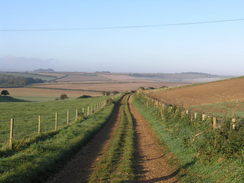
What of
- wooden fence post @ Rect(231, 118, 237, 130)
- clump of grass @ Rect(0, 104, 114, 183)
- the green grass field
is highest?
wooden fence post @ Rect(231, 118, 237, 130)

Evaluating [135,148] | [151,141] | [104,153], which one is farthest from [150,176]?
[151,141]

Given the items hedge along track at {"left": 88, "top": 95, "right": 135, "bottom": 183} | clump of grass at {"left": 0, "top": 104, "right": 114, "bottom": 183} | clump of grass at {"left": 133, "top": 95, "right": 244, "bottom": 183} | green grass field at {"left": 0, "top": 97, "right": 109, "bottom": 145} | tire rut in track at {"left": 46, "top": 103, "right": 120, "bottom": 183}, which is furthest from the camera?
green grass field at {"left": 0, "top": 97, "right": 109, "bottom": 145}

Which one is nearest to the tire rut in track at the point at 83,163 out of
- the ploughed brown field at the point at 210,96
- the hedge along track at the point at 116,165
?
the hedge along track at the point at 116,165

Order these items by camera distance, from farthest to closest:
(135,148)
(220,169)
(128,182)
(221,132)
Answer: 1. (135,148)
2. (221,132)
3. (220,169)
4. (128,182)

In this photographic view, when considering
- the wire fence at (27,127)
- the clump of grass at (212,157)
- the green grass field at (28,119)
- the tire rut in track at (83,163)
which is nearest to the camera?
the clump of grass at (212,157)

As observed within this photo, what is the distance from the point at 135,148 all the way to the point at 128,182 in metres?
6.48

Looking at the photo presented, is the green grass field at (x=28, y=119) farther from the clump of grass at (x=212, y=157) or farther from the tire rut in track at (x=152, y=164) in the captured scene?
the clump of grass at (x=212, y=157)

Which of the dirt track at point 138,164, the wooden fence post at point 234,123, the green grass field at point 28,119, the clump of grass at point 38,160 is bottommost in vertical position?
the green grass field at point 28,119

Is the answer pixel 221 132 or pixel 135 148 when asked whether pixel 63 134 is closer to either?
pixel 135 148

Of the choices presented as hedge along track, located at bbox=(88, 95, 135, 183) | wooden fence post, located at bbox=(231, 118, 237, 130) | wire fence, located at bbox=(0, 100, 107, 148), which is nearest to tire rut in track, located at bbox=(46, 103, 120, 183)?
hedge along track, located at bbox=(88, 95, 135, 183)

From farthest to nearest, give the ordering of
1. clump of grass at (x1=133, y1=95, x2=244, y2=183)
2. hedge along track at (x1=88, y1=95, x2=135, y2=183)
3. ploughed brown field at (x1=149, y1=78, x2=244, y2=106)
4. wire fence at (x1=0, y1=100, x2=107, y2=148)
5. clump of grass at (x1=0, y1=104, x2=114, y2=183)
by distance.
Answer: ploughed brown field at (x1=149, y1=78, x2=244, y2=106) → wire fence at (x1=0, y1=100, x2=107, y2=148) → hedge along track at (x1=88, y1=95, x2=135, y2=183) → clump of grass at (x1=133, y1=95, x2=244, y2=183) → clump of grass at (x1=0, y1=104, x2=114, y2=183)

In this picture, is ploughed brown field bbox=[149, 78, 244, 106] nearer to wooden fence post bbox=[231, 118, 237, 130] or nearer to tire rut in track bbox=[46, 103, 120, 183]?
tire rut in track bbox=[46, 103, 120, 183]

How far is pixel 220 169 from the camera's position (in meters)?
10.5

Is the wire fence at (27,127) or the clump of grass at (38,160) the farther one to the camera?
the wire fence at (27,127)
